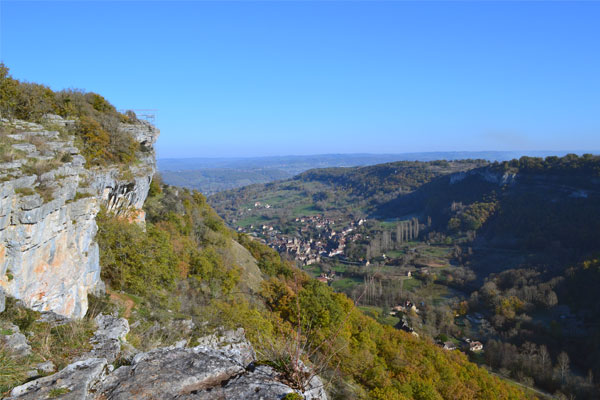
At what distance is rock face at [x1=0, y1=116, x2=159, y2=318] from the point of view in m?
6.98

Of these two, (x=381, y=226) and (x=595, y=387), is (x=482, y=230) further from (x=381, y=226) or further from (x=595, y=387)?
(x=595, y=387)

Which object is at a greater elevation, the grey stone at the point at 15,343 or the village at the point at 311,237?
the grey stone at the point at 15,343

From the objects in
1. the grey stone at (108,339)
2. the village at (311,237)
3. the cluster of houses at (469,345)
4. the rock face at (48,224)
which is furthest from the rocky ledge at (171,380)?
the village at (311,237)

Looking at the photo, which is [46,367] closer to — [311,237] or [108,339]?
[108,339]

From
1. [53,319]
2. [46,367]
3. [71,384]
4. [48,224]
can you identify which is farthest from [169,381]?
[48,224]

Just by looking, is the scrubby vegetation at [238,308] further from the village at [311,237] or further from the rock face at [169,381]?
the village at [311,237]

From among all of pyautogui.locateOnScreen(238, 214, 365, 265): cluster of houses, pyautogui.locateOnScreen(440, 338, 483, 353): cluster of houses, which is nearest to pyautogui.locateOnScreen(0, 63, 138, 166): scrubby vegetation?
pyautogui.locateOnScreen(440, 338, 483, 353): cluster of houses

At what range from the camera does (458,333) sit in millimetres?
41062

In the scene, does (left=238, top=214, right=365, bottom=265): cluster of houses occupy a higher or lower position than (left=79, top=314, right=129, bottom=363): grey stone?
lower

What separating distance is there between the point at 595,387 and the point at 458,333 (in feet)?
45.0

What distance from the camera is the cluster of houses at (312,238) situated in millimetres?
75981

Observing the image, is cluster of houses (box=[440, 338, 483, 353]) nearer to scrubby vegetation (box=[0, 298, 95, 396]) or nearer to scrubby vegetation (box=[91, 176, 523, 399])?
scrubby vegetation (box=[91, 176, 523, 399])

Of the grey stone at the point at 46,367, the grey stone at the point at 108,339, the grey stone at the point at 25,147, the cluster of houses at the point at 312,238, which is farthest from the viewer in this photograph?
the cluster of houses at the point at 312,238

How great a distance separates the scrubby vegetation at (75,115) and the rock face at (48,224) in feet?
5.40
